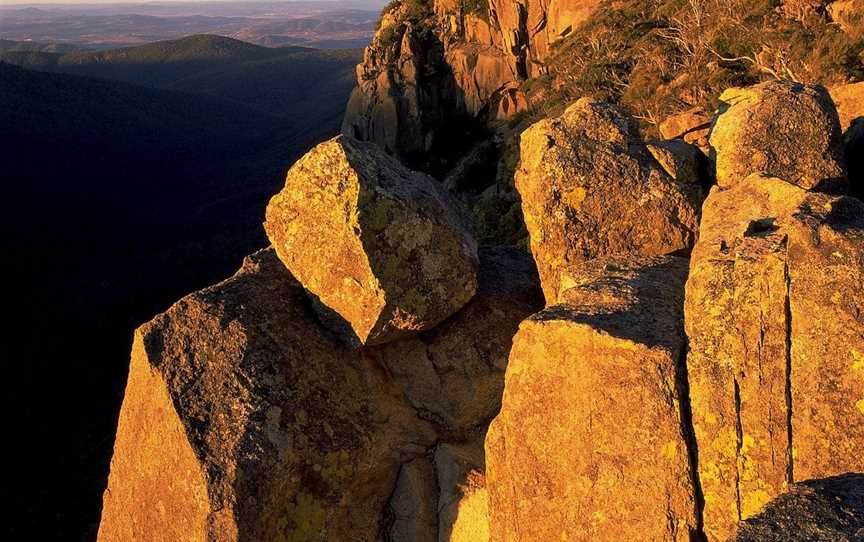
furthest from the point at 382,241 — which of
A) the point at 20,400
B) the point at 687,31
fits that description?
the point at 20,400

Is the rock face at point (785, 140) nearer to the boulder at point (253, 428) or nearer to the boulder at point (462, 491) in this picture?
the boulder at point (462, 491)

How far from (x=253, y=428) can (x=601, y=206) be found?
6.50 m

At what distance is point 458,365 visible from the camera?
35.8ft

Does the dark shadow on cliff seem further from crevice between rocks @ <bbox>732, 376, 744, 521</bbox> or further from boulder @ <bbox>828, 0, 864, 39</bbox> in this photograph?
boulder @ <bbox>828, 0, 864, 39</bbox>

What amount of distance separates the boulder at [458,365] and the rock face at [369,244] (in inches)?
23.7

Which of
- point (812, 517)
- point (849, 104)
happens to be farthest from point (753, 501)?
point (849, 104)

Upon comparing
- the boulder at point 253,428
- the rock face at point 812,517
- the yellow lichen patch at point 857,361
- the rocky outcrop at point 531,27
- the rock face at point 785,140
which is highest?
the rocky outcrop at point 531,27

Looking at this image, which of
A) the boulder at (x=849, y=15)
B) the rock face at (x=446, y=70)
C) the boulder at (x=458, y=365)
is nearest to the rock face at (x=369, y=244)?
the boulder at (x=458, y=365)

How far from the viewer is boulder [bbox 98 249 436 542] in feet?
29.8

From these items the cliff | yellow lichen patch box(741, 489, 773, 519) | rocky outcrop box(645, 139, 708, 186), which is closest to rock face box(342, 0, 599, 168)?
rocky outcrop box(645, 139, 708, 186)

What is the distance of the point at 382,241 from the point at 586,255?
336 centimetres

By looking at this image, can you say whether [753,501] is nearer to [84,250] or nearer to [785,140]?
[785,140]

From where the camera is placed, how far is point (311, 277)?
10.5 m

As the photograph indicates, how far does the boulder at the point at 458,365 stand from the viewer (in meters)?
10.9
